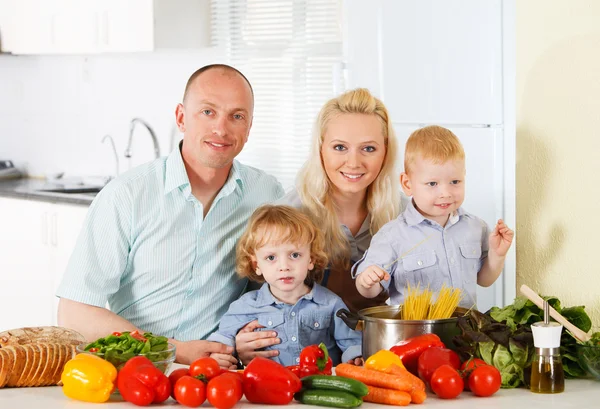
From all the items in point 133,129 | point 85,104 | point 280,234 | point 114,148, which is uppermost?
point 85,104

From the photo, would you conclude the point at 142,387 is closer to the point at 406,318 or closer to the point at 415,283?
the point at 406,318

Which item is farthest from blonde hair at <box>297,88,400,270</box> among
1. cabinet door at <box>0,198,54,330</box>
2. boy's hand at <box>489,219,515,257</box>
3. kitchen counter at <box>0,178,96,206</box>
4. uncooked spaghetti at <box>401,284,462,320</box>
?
cabinet door at <box>0,198,54,330</box>

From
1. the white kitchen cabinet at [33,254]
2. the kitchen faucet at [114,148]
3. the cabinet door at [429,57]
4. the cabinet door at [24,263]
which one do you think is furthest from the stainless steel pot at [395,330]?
the kitchen faucet at [114,148]

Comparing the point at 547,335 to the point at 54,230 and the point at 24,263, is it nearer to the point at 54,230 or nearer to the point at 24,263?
the point at 54,230

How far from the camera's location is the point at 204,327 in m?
2.66

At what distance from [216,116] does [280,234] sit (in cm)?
45

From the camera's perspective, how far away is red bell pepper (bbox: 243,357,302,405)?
1.72 m

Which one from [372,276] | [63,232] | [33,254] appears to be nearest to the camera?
[372,276]

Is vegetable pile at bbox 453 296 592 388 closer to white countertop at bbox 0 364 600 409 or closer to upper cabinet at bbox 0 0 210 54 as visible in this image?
white countertop at bbox 0 364 600 409

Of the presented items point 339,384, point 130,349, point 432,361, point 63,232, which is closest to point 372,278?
point 432,361

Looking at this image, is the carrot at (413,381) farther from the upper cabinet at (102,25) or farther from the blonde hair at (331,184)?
the upper cabinet at (102,25)

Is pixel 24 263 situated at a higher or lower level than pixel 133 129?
lower

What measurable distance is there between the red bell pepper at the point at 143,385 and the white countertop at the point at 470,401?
3 cm

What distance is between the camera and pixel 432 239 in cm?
242
